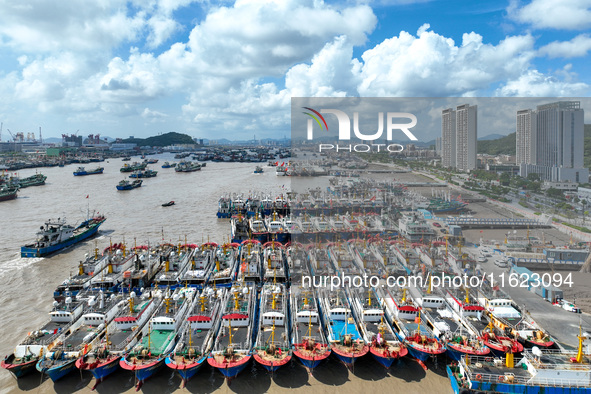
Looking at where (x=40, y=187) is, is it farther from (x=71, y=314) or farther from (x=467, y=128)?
(x=467, y=128)

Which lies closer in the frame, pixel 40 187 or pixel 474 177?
pixel 474 177

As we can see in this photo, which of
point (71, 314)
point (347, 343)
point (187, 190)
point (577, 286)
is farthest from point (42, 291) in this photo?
point (187, 190)

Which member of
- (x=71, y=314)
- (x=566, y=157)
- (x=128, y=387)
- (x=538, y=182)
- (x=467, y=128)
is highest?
(x=467, y=128)

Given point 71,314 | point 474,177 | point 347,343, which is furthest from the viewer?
point 474,177

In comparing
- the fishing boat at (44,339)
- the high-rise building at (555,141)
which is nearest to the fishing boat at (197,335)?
the fishing boat at (44,339)

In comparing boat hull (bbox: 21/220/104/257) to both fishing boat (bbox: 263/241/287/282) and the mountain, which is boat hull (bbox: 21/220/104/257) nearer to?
fishing boat (bbox: 263/241/287/282)

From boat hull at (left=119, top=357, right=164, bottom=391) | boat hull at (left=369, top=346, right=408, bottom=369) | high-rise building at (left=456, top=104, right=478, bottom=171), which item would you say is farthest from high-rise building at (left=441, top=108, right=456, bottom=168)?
boat hull at (left=119, top=357, right=164, bottom=391)

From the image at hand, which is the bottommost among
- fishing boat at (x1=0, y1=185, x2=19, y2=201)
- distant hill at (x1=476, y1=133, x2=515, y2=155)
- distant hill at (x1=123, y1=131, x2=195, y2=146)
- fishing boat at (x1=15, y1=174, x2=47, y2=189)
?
fishing boat at (x1=0, y1=185, x2=19, y2=201)

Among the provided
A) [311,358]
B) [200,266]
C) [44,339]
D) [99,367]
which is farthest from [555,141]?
[44,339]
